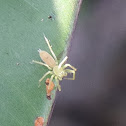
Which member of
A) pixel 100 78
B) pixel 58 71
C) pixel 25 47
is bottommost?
pixel 25 47

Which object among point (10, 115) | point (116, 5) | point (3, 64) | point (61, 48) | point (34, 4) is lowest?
point (10, 115)

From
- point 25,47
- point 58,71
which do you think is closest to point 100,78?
point 58,71

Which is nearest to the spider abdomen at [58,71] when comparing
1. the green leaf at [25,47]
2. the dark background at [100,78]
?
the green leaf at [25,47]

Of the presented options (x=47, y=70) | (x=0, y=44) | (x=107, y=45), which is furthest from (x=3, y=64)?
(x=107, y=45)

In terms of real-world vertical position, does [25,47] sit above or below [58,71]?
below

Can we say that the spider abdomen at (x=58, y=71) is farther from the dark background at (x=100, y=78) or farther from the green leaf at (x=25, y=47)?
the dark background at (x=100, y=78)

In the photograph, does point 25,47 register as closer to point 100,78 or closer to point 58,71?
point 58,71

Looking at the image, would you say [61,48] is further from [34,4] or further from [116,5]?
[116,5]
